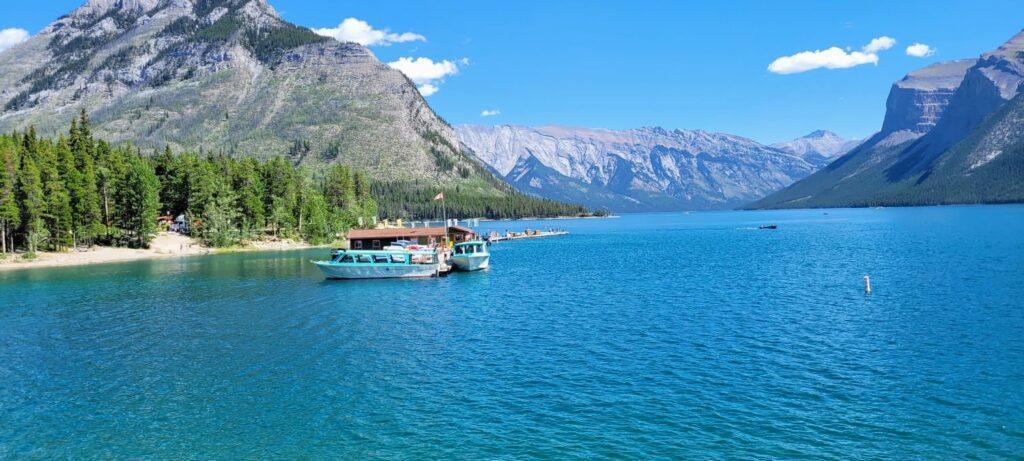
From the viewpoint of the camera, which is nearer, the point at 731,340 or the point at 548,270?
the point at 731,340

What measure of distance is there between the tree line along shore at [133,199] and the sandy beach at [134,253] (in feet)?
7.34

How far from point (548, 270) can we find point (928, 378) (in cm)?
6417

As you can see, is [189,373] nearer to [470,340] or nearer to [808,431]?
[470,340]

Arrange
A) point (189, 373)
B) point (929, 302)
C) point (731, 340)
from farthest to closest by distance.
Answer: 1. point (929, 302)
2. point (731, 340)
3. point (189, 373)

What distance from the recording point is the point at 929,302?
53.0 meters

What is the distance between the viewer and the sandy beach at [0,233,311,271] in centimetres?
10656

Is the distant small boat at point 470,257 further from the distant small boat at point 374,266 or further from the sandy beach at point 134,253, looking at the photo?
the sandy beach at point 134,253

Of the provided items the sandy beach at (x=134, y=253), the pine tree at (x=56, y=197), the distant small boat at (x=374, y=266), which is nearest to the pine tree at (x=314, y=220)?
the sandy beach at (x=134, y=253)

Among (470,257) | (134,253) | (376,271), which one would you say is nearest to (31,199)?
(134,253)

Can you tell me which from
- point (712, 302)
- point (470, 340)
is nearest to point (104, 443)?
point (470, 340)

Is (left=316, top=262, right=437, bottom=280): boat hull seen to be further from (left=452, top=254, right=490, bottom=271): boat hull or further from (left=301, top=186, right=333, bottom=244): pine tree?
(left=301, top=186, right=333, bottom=244): pine tree

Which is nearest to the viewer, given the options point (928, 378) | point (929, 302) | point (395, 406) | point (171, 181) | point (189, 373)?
point (395, 406)

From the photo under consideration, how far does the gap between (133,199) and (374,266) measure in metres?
71.7

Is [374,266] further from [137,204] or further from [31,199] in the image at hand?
[137,204]
